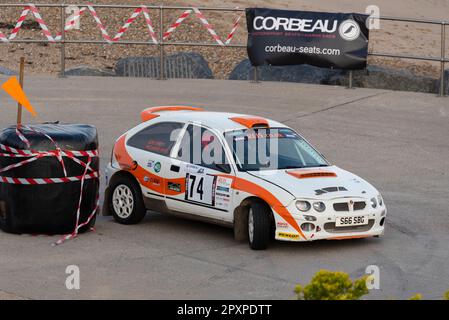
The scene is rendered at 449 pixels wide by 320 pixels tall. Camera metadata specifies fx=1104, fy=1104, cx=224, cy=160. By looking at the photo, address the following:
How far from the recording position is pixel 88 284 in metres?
11.0

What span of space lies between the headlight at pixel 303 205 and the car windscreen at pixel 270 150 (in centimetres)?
87

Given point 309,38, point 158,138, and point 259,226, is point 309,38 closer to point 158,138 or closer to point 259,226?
point 158,138

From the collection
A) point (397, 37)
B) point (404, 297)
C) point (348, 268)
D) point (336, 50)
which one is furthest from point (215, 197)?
point (397, 37)

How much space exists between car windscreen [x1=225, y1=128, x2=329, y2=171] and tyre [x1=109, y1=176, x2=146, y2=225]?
143 centimetres

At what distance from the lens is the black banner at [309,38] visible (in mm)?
23500

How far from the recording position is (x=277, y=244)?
42.3ft

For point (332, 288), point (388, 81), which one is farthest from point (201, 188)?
point (388, 81)

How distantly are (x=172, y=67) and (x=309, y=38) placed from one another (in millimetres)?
4781

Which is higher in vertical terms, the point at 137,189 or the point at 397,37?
the point at 397,37

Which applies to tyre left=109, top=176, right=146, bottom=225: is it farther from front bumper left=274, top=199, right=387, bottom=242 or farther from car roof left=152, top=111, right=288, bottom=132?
front bumper left=274, top=199, right=387, bottom=242

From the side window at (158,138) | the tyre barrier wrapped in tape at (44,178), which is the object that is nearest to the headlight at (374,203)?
the side window at (158,138)

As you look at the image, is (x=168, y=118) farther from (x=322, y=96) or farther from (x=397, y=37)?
(x=397, y=37)

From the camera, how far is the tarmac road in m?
11.1
